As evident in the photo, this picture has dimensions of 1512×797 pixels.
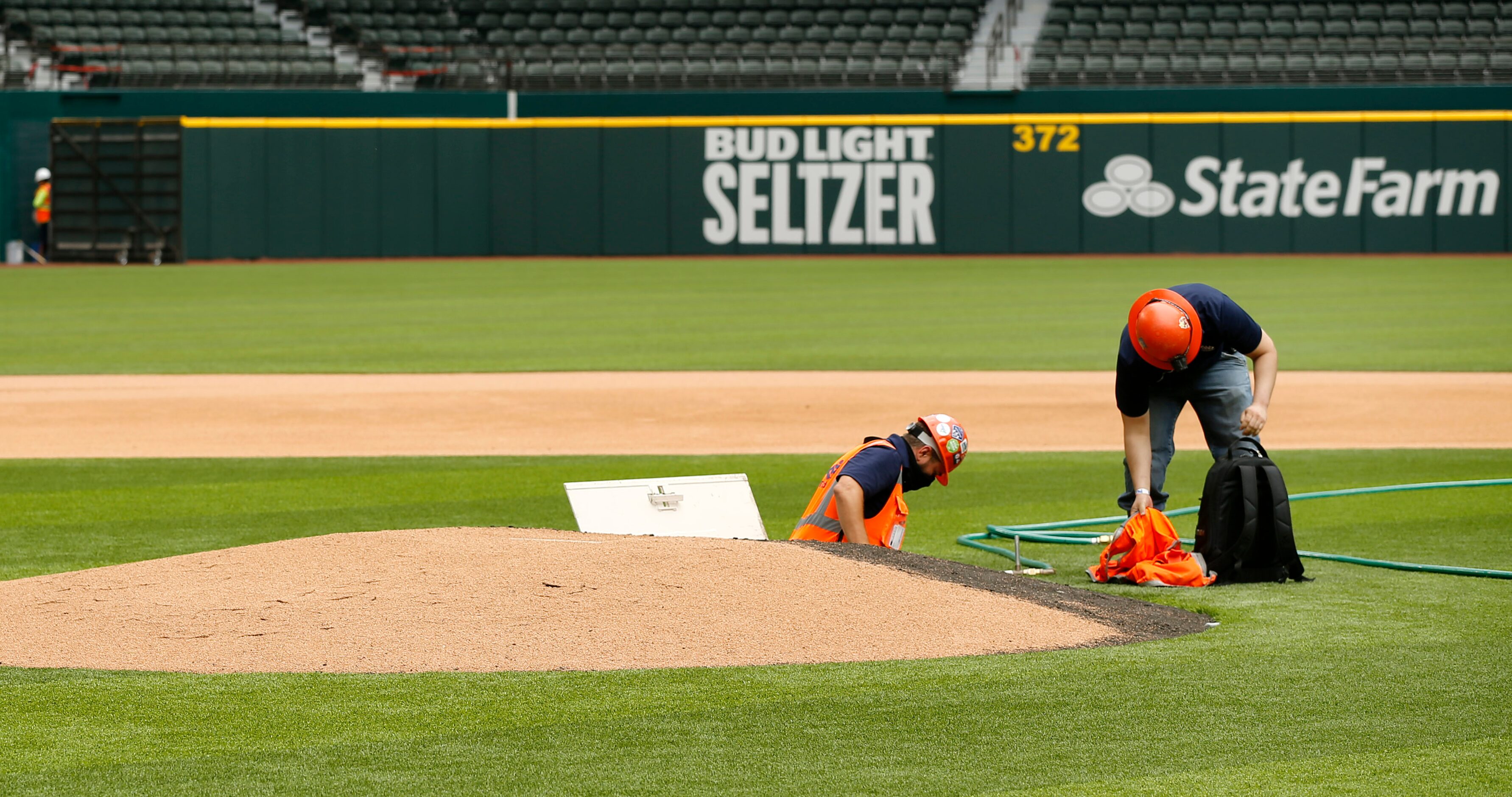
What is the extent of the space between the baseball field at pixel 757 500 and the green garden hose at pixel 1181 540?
9 cm

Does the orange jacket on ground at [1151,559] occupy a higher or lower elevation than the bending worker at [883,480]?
lower

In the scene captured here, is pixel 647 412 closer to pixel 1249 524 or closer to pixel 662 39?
pixel 1249 524

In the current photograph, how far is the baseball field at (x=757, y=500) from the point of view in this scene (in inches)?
180

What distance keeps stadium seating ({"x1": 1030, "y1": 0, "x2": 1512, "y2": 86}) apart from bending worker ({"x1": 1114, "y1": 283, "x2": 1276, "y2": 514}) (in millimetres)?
31203

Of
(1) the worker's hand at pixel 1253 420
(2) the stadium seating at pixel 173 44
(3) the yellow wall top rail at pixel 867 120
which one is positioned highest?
(2) the stadium seating at pixel 173 44

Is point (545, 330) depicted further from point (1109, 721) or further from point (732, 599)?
point (1109, 721)

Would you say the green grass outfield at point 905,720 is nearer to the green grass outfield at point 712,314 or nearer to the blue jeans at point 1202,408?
the blue jeans at point 1202,408

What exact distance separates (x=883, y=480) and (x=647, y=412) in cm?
769

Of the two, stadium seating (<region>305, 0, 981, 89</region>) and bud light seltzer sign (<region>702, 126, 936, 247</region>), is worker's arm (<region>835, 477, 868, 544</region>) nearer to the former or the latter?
bud light seltzer sign (<region>702, 126, 936, 247</region>)

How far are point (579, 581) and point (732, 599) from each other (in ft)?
1.87

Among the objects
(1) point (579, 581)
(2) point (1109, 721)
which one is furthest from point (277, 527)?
(2) point (1109, 721)

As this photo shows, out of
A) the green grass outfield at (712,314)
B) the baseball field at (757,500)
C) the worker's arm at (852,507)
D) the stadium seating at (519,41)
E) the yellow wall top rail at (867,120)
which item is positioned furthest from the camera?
the stadium seating at (519,41)

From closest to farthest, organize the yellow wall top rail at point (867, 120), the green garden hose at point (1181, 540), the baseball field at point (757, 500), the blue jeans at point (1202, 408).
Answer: the baseball field at point (757, 500) → the green garden hose at point (1181, 540) → the blue jeans at point (1202, 408) → the yellow wall top rail at point (867, 120)

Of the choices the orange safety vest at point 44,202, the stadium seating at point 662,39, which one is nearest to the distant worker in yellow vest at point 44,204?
the orange safety vest at point 44,202
